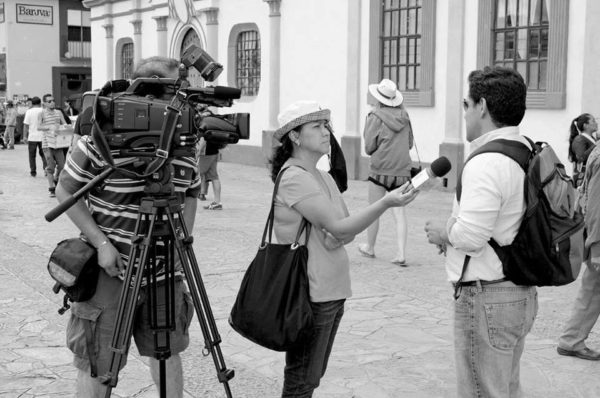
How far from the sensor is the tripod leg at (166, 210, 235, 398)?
343 centimetres

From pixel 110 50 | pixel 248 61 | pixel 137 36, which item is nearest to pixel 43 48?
pixel 110 50

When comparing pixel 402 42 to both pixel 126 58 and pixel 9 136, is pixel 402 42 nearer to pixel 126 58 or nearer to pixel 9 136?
pixel 126 58

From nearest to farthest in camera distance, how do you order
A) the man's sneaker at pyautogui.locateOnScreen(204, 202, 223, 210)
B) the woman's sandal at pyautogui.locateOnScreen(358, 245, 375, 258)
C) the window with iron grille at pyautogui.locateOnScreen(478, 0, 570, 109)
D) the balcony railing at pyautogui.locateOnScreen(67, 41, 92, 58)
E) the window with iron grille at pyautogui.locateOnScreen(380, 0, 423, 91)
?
the woman's sandal at pyautogui.locateOnScreen(358, 245, 375, 258)
the man's sneaker at pyautogui.locateOnScreen(204, 202, 223, 210)
the window with iron grille at pyautogui.locateOnScreen(478, 0, 570, 109)
the window with iron grille at pyautogui.locateOnScreen(380, 0, 423, 91)
the balcony railing at pyautogui.locateOnScreen(67, 41, 92, 58)

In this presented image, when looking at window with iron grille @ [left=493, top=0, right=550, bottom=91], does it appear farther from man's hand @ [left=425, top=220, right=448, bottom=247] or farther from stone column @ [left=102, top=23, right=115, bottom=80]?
stone column @ [left=102, top=23, right=115, bottom=80]

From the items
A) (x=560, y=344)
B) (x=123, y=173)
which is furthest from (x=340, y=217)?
(x=560, y=344)

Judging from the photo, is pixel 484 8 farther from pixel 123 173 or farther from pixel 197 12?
pixel 123 173

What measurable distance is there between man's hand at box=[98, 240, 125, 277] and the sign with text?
123 ft

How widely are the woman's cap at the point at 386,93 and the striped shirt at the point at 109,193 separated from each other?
504 cm

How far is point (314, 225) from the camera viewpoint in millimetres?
3467

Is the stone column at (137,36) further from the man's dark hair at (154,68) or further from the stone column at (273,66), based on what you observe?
the man's dark hair at (154,68)

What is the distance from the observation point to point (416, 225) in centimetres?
1085

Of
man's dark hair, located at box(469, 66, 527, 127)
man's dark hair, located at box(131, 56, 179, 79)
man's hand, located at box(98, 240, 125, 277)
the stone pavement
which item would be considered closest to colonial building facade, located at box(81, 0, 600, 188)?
the stone pavement

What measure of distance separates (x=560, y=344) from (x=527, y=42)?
8.91 m

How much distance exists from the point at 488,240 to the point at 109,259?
147 centimetres
